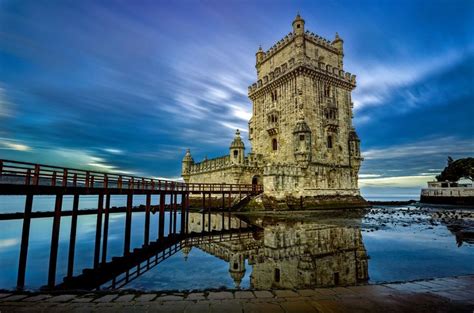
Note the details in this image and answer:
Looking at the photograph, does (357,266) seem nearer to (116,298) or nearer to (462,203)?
(116,298)

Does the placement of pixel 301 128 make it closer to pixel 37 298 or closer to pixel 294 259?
pixel 294 259

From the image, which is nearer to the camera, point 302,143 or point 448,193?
point 302,143

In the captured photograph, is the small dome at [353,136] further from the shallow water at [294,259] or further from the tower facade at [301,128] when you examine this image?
the shallow water at [294,259]

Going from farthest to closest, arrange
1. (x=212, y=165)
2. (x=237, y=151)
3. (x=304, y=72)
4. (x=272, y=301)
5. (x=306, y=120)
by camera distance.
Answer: (x=212, y=165) < (x=237, y=151) < (x=304, y=72) < (x=306, y=120) < (x=272, y=301)

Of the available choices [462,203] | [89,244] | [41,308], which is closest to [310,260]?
[41,308]

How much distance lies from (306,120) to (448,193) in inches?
1380

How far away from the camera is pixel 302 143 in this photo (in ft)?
91.9

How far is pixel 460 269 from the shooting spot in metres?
8.11

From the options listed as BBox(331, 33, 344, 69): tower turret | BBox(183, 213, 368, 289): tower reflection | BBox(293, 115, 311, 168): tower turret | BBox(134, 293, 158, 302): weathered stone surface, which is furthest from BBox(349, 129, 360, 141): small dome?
BBox(134, 293, 158, 302): weathered stone surface

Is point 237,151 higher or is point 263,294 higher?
point 237,151

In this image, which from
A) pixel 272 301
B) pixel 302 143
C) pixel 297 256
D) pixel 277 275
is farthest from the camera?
pixel 302 143

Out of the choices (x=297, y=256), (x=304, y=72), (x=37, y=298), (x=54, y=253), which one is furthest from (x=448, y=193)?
(x=37, y=298)

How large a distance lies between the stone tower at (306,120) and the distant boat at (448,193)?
2372 cm

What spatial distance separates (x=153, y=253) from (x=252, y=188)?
722 inches
